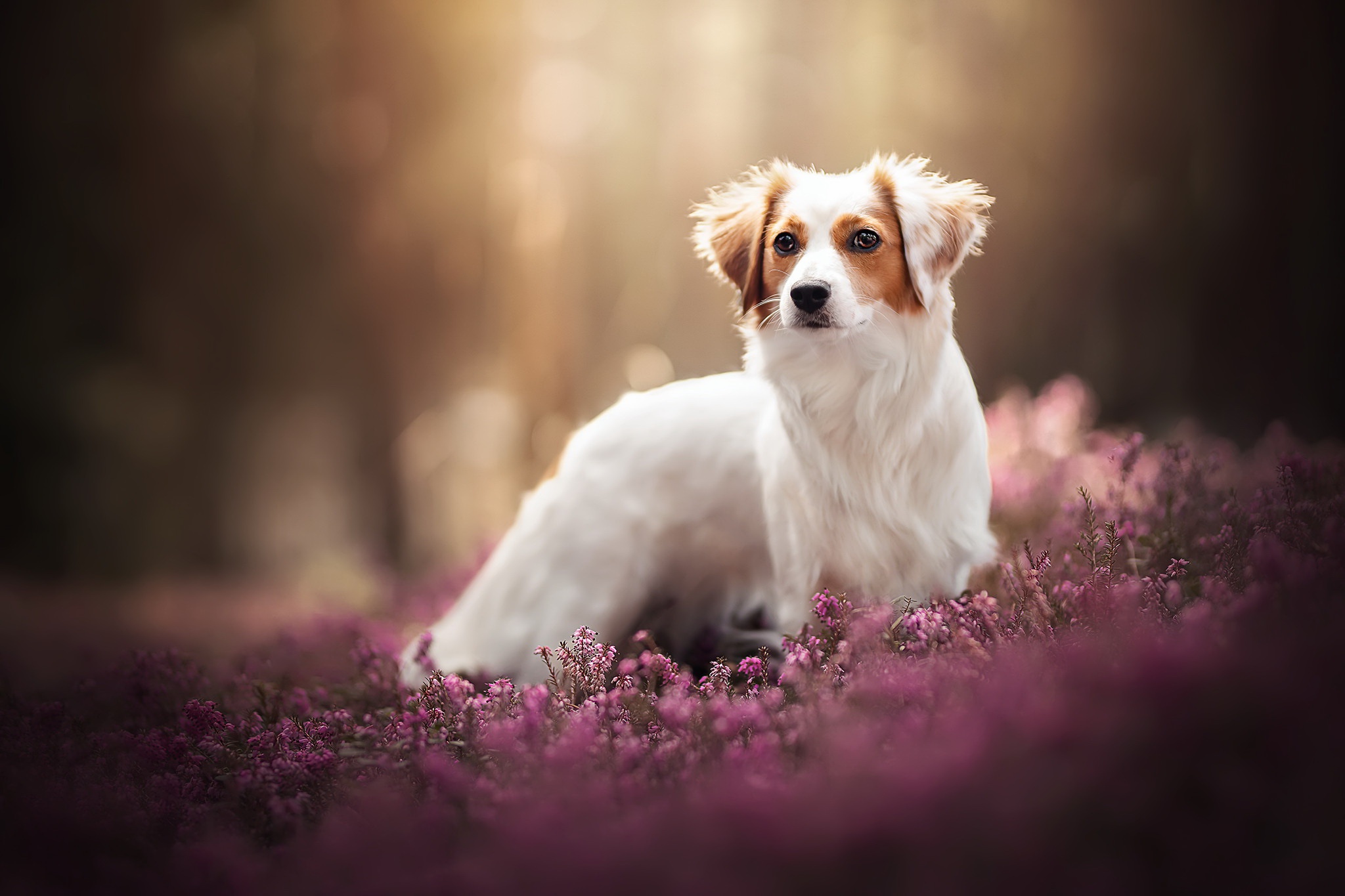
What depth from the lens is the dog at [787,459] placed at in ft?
8.11

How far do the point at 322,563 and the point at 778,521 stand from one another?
450cm

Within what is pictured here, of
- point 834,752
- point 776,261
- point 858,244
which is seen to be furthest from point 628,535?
point 834,752

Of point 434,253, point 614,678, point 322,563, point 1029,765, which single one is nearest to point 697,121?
point 434,253

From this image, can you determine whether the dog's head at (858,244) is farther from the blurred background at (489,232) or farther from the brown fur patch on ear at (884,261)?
the blurred background at (489,232)

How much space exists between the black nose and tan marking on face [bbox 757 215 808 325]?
0.56 feet

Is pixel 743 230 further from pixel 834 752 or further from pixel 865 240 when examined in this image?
pixel 834 752

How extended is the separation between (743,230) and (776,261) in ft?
0.75

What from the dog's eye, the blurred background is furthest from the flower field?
the blurred background

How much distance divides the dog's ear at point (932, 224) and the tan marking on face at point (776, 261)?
0.99 ft

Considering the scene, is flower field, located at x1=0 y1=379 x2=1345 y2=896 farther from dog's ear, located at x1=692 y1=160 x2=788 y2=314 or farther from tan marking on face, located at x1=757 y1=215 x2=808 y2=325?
dog's ear, located at x1=692 y1=160 x2=788 y2=314

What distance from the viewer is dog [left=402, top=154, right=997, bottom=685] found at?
2471 mm

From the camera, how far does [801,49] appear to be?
582 cm

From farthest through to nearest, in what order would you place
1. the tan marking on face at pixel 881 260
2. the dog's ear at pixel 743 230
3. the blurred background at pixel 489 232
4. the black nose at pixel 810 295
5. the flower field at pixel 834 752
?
1. the blurred background at pixel 489 232
2. the dog's ear at pixel 743 230
3. the tan marking on face at pixel 881 260
4. the black nose at pixel 810 295
5. the flower field at pixel 834 752

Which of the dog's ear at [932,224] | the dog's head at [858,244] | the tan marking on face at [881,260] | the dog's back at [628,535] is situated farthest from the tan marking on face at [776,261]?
the dog's back at [628,535]
